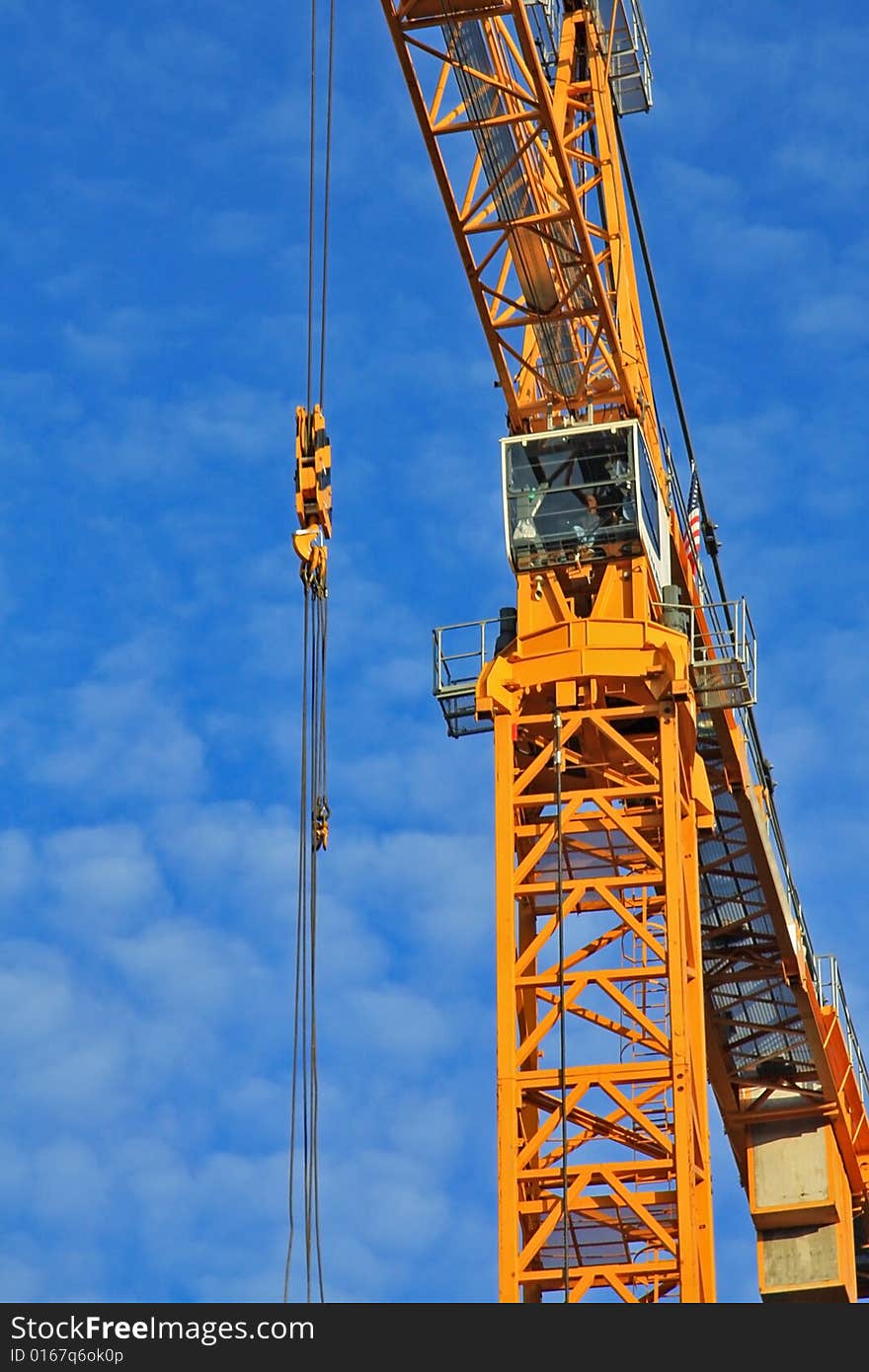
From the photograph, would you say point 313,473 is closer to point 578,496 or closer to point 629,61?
point 578,496

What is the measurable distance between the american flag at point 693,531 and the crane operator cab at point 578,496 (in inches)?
142

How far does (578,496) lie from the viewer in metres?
41.0

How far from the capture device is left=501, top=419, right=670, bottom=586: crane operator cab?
40594mm

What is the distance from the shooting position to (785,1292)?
164ft

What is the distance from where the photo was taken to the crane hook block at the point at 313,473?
3534 centimetres

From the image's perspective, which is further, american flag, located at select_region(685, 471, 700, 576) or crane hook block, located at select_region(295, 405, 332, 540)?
american flag, located at select_region(685, 471, 700, 576)

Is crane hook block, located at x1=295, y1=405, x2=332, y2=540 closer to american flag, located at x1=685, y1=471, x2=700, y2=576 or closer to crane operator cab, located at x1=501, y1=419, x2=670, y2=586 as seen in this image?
Result: crane operator cab, located at x1=501, y1=419, x2=670, y2=586

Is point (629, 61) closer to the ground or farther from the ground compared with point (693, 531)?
farther from the ground

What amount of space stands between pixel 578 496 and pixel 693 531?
16.2ft

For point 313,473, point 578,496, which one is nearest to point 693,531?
point 578,496

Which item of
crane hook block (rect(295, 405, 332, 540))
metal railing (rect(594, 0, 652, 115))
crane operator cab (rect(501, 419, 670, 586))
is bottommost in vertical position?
crane hook block (rect(295, 405, 332, 540))

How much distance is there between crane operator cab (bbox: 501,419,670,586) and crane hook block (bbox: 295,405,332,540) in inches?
230

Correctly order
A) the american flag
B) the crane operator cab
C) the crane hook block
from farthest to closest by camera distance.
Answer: the american flag
the crane operator cab
the crane hook block

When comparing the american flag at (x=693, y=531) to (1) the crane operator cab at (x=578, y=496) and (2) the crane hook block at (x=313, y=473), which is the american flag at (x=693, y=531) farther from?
(2) the crane hook block at (x=313, y=473)
